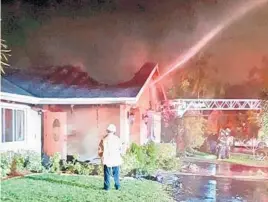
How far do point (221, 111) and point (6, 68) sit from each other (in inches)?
60.6

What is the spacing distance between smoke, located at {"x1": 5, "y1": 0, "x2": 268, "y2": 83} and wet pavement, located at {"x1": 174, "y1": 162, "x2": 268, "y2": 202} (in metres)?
0.72

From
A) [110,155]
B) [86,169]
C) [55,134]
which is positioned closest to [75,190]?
[86,169]

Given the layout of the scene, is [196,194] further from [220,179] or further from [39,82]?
[39,82]

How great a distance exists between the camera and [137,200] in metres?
3.22

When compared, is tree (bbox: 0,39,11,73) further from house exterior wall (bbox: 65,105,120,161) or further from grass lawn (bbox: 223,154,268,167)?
grass lawn (bbox: 223,154,268,167)

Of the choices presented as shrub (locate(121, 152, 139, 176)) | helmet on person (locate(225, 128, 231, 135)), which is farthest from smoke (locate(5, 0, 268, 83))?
shrub (locate(121, 152, 139, 176))

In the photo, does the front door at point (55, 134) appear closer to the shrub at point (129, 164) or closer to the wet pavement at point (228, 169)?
the shrub at point (129, 164)

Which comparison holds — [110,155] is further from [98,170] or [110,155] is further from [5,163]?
[5,163]

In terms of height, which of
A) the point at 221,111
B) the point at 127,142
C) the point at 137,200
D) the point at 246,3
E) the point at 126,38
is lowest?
the point at 137,200

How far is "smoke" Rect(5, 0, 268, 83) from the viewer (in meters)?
3.47

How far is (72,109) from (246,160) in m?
1.25

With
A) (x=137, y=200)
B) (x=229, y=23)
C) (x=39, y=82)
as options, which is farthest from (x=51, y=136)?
(x=229, y=23)

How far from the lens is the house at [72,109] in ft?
11.2

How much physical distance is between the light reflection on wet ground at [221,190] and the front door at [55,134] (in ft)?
2.87
